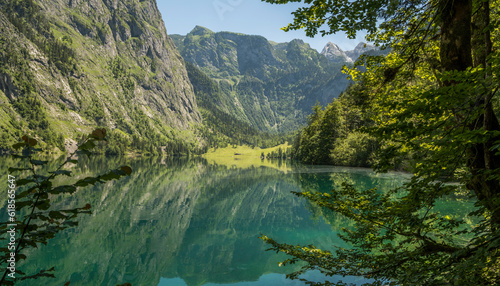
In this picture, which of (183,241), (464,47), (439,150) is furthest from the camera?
(183,241)

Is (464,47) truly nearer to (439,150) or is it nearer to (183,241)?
(439,150)

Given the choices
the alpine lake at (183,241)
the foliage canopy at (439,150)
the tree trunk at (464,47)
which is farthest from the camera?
the alpine lake at (183,241)

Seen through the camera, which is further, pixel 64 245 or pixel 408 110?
pixel 64 245

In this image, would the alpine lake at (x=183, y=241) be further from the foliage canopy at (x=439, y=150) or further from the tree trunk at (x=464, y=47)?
the tree trunk at (x=464, y=47)

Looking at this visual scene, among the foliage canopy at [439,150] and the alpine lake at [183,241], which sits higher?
the foliage canopy at [439,150]

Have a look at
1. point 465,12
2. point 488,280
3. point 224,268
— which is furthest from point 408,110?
point 224,268

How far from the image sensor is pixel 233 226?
28391 mm

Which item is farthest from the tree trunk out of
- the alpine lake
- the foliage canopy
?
the alpine lake

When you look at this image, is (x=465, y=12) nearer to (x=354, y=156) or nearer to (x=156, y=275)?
(x=156, y=275)

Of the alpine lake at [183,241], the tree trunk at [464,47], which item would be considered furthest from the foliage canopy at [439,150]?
the alpine lake at [183,241]

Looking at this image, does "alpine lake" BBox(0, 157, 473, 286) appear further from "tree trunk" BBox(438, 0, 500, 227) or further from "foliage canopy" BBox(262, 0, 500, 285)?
"tree trunk" BBox(438, 0, 500, 227)

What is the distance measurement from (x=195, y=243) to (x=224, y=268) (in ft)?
20.0

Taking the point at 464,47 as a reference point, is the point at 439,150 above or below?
below

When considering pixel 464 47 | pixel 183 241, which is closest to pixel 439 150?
pixel 464 47
